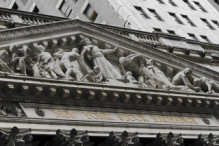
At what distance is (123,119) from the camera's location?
→ 37.8 meters

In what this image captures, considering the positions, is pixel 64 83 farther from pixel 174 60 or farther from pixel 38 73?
pixel 174 60

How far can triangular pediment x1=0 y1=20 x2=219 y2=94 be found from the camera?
119ft

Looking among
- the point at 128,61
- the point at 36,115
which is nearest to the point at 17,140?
the point at 36,115

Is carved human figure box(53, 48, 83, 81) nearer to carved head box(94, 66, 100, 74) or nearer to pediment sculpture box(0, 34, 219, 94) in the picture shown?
pediment sculpture box(0, 34, 219, 94)

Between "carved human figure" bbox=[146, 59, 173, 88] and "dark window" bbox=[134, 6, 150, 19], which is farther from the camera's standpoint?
"dark window" bbox=[134, 6, 150, 19]

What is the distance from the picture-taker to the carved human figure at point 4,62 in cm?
3450

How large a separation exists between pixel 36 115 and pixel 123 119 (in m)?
5.74

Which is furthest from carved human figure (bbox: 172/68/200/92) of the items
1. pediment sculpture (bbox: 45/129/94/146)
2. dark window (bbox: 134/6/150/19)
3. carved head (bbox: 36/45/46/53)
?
dark window (bbox: 134/6/150/19)

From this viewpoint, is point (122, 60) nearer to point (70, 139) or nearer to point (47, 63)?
point (47, 63)

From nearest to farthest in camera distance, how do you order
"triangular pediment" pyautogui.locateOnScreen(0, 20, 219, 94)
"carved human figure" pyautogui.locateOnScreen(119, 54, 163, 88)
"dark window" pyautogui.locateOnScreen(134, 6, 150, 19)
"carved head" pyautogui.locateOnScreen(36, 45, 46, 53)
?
"triangular pediment" pyautogui.locateOnScreen(0, 20, 219, 94)
"carved head" pyautogui.locateOnScreen(36, 45, 46, 53)
"carved human figure" pyautogui.locateOnScreen(119, 54, 163, 88)
"dark window" pyautogui.locateOnScreen(134, 6, 150, 19)

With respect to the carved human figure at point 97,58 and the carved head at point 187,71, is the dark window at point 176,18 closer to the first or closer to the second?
the carved head at point 187,71

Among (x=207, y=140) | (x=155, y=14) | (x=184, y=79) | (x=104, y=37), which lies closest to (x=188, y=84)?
(x=184, y=79)

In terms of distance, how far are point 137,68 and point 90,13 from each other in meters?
23.0

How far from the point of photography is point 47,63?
121 feet
